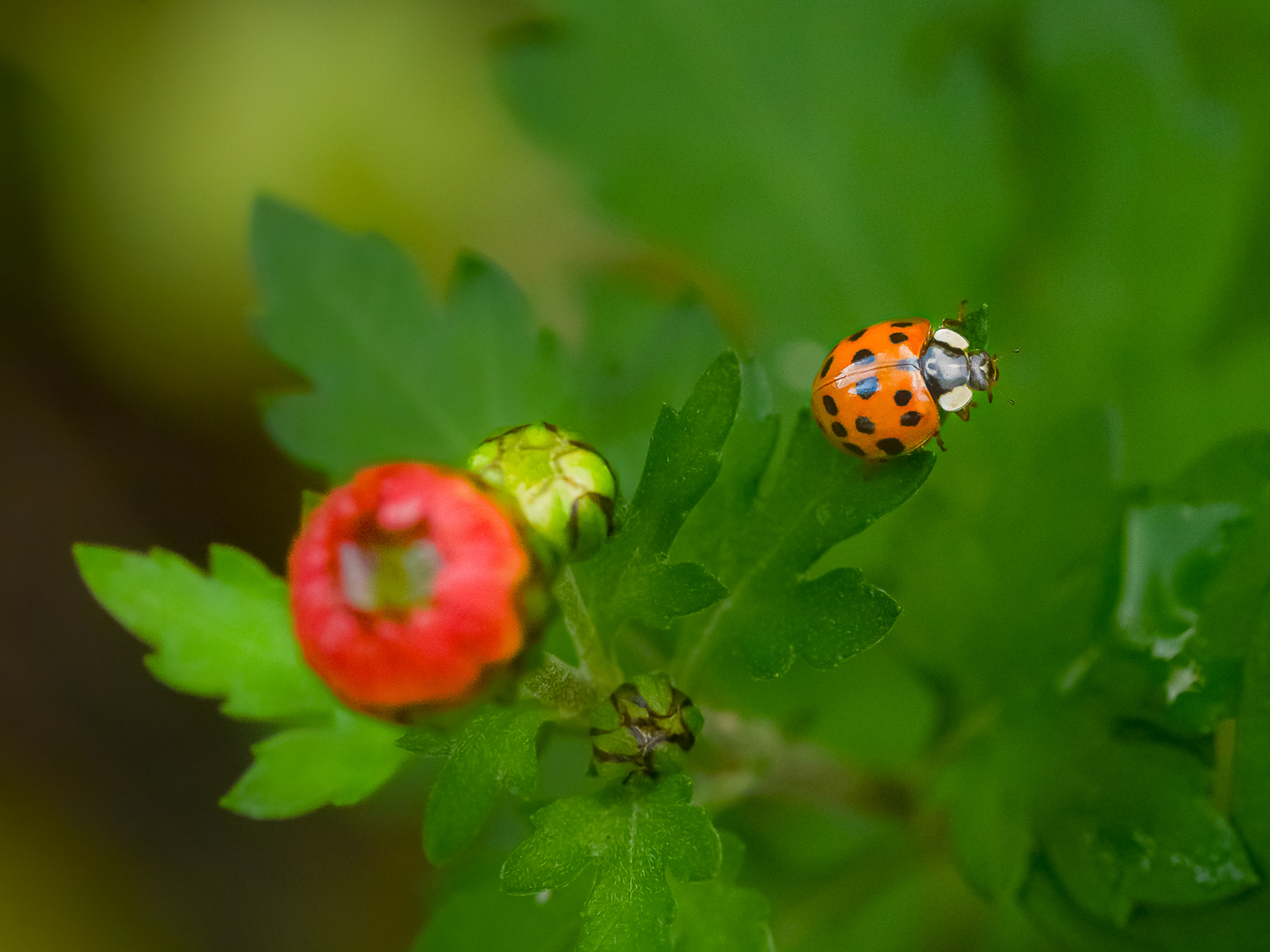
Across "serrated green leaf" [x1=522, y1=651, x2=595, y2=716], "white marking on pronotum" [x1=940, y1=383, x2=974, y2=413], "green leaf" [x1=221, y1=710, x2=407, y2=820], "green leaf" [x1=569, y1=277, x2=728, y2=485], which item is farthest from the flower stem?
"white marking on pronotum" [x1=940, y1=383, x2=974, y2=413]

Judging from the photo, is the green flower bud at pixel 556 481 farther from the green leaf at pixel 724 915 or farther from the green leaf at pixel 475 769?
the green leaf at pixel 724 915

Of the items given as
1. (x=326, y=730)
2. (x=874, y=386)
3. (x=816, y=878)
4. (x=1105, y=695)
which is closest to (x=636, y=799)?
(x=326, y=730)

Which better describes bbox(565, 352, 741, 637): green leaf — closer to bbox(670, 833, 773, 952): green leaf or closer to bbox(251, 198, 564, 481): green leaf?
bbox(670, 833, 773, 952): green leaf

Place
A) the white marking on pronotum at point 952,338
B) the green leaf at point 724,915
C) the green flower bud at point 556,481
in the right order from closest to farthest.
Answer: the green flower bud at point 556,481
the green leaf at point 724,915
the white marking on pronotum at point 952,338

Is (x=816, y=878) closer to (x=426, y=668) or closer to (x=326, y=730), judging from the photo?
(x=326, y=730)

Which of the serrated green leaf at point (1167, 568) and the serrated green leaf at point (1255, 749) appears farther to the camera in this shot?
the serrated green leaf at point (1167, 568)

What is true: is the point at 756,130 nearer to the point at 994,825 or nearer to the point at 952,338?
the point at 952,338

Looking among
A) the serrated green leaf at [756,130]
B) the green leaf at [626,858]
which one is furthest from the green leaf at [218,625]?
the serrated green leaf at [756,130]

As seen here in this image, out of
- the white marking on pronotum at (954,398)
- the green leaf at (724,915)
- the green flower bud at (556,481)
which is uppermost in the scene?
the green flower bud at (556,481)
